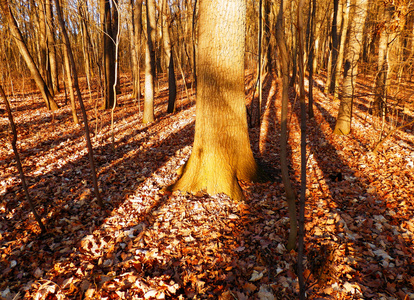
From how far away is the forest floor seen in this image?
248cm

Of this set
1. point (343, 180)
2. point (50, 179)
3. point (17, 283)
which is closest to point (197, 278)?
point (17, 283)

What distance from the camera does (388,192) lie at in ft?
13.5

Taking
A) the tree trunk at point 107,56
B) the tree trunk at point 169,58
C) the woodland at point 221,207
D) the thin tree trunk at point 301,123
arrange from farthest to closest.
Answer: the tree trunk at point 107,56 → the tree trunk at point 169,58 → the woodland at point 221,207 → the thin tree trunk at point 301,123

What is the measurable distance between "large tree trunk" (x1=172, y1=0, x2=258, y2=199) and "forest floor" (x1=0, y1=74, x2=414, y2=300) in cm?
34

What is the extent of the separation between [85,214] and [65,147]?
394 centimetres

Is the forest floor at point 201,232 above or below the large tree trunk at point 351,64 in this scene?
below

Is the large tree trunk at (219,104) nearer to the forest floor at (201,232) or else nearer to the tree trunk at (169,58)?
the forest floor at (201,232)

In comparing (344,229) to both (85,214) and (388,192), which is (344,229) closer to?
(388,192)

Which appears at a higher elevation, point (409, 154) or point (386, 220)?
point (409, 154)

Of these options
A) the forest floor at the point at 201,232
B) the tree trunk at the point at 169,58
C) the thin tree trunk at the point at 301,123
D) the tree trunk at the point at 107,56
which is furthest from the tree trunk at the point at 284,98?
the tree trunk at the point at 107,56

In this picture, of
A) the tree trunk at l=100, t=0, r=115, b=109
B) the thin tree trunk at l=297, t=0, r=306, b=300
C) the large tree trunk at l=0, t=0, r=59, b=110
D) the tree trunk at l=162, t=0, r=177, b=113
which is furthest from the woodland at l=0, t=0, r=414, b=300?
the tree trunk at l=100, t=0, r=115, b=109

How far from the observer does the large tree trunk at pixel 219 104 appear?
3.71 m

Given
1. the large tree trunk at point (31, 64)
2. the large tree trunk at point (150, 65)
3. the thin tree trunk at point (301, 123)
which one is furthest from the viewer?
the large tree trunk at point (31, 64)

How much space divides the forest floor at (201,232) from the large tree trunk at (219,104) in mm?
335
